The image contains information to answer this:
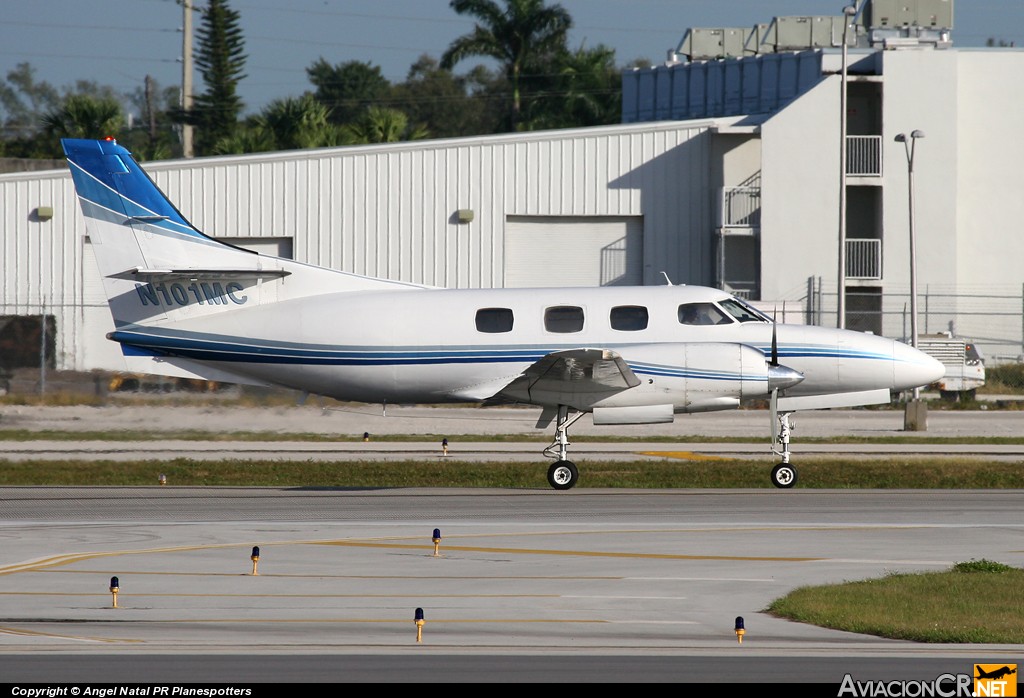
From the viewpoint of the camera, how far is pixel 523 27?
209ft

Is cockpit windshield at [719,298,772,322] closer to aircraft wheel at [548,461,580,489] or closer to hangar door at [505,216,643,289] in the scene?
aircraft wheel at [548,461,580,489]

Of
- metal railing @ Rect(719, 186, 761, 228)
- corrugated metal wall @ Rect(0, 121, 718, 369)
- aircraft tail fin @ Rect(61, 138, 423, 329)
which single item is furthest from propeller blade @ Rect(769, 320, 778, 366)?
metal railing @ Rect(719, 186, 761, 228)

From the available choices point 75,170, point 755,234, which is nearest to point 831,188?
point 755,234

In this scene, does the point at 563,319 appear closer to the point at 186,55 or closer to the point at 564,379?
the point at 564,379

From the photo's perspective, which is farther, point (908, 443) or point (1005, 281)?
point (1005, 281)

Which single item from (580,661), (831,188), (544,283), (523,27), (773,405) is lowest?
(580,661)

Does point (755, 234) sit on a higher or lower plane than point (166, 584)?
higher

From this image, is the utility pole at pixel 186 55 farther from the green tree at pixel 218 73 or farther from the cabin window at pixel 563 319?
the cabin window at pixel 563 319

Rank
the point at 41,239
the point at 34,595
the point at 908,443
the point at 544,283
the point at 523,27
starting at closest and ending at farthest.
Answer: the point at 34,595, the point at 908,443, the point at 41,239, the point at 544,283, the point at 523,27

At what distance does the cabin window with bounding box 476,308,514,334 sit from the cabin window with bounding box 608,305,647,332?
1.56m

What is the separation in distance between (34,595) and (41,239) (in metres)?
31.9

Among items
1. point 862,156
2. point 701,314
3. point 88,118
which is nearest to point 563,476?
point 701,314

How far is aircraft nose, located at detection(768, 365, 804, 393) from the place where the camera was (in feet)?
60.4

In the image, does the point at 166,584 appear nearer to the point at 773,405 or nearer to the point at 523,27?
the point at 773,405
